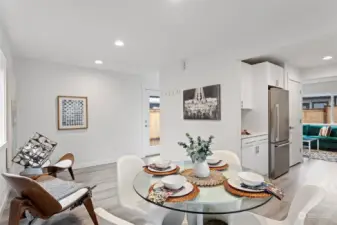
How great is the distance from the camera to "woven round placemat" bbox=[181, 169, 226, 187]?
5.61 feet

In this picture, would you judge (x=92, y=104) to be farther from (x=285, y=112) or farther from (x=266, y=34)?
(x=285, y=112)

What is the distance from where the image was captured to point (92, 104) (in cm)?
524

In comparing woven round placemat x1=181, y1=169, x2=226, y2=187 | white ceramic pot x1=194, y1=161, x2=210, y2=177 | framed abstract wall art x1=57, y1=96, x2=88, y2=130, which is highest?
framed abstract wall art x1=57, y1=96, x2=88, y2=130

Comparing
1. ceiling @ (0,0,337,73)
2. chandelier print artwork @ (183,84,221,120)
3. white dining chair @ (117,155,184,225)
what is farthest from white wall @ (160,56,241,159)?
white dining chair @ (117,155,184,225)

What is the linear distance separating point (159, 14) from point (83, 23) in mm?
975

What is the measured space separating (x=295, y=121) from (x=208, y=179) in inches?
167

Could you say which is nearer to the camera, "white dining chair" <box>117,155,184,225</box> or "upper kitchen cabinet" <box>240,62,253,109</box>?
"white dining chair" <box>117,155,184,225</box>

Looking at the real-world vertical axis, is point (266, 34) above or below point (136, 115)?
above

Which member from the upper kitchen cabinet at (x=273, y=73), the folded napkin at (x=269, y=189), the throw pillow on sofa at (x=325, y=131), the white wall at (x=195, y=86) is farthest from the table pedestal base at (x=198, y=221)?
the throw pillow on sofa at (x=325, y=131)

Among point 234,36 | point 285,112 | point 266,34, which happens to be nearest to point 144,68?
point 234,36

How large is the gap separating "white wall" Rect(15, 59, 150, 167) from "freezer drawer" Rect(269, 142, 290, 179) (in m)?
3.49

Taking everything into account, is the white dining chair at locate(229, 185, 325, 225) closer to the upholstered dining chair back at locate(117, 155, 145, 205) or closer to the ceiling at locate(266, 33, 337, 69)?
the upholstered dining chair back at locate(117, 155, 145, 205)

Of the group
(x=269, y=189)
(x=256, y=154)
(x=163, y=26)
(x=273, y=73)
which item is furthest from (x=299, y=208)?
(x=273, y=73)

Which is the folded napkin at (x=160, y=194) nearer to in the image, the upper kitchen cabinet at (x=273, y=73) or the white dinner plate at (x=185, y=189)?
the white dinner plate at (x=185, y=189)
